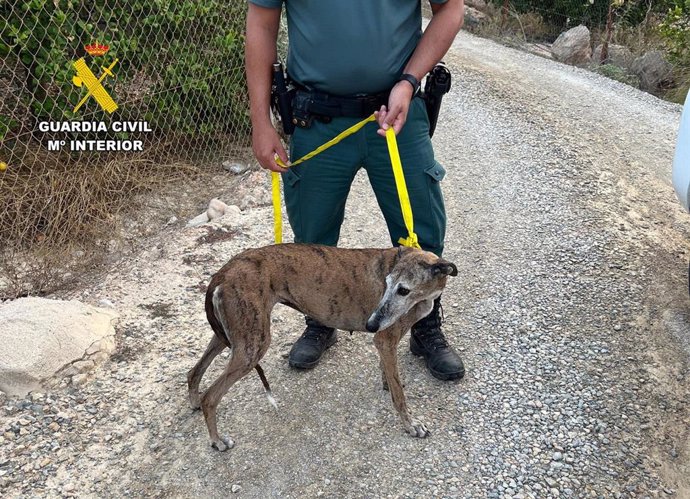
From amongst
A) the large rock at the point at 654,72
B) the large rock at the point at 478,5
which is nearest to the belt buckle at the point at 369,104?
the large rock at the point at 654,72

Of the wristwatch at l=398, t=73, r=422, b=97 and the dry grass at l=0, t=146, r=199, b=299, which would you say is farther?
the dry grass at l=0, t=146, r=199, b=299

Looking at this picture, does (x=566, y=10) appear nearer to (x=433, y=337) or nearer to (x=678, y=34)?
(x=678, y=34)

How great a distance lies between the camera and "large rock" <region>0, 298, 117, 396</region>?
3.73 m

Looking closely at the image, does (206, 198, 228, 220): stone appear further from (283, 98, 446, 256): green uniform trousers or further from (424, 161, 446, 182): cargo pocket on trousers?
(424, 161, 446, 182): cargo pocket on trousers

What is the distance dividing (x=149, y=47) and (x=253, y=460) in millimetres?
4259

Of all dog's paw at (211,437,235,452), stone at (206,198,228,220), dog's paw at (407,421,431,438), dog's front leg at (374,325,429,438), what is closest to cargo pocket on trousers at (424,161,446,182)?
dog's front leg at (374,325,429,438)

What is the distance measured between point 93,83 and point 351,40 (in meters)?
3.35

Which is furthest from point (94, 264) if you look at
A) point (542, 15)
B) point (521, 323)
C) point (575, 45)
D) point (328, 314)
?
point (542, 15)

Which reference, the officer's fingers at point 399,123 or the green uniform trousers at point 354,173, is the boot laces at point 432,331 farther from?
the officer's fingers at point 399,123

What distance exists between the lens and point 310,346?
398 centimetres

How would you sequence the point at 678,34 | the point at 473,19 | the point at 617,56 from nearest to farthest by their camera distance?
the point at 678,34 → the point at 617,56 → the point at 473,19

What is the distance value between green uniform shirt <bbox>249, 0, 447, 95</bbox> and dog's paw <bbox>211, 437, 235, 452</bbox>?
1.92 meters

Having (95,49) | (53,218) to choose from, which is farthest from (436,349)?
(95,49)

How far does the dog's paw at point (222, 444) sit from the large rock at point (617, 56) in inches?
434
